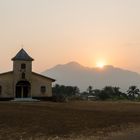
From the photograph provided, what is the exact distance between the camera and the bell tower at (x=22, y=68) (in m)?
82.0

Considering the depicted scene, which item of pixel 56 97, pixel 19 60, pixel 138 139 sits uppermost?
pixel 19 60

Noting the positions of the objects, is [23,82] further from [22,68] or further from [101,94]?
[101,94]

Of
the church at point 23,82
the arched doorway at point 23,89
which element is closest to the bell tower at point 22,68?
the church at point 23,82

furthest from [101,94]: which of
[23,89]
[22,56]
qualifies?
[22,56]

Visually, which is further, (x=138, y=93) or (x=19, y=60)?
(x=138, y=93)

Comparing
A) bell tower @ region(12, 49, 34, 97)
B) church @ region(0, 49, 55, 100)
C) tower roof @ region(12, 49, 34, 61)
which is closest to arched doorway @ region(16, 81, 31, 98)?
church @ region(0, 49, 55, 100)

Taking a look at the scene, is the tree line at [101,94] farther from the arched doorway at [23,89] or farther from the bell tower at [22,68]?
the bell tower at [22,68]

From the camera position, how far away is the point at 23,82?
82.8m

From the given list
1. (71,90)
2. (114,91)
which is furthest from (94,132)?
(71,90)

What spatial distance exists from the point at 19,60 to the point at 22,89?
5324 millimetres

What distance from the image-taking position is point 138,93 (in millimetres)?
121938

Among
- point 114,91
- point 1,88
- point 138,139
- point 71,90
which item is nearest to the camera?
point 138,139

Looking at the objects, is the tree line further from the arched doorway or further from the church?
the arched doorway

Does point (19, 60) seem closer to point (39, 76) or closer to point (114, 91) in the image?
point (39, 76)
